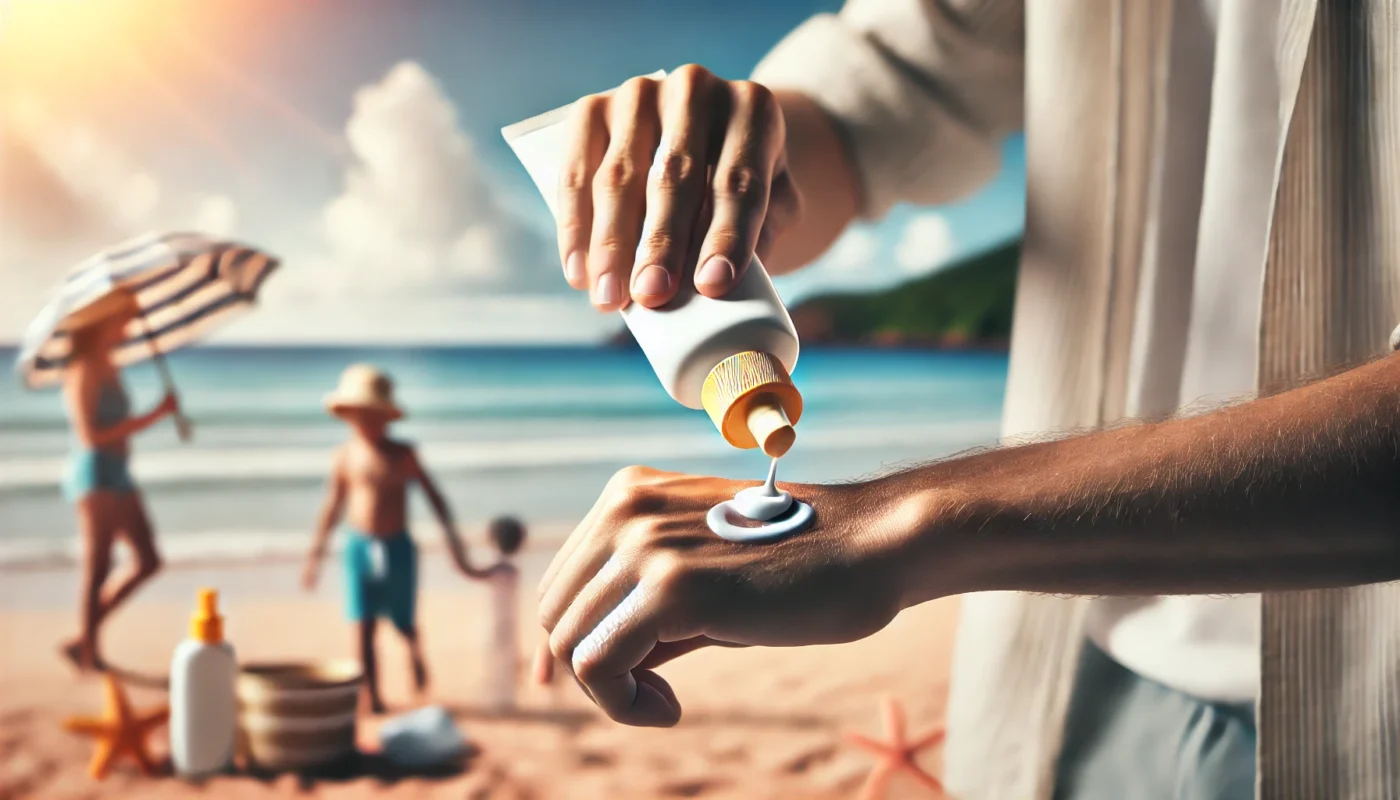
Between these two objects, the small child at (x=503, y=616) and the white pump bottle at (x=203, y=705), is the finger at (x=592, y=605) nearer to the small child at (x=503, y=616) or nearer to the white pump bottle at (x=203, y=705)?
the white pump bottle at (x=203, y=705)

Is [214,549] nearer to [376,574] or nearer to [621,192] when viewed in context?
[376,574]

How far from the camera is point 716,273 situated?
19.2 inches

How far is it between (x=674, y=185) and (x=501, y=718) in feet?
6.84

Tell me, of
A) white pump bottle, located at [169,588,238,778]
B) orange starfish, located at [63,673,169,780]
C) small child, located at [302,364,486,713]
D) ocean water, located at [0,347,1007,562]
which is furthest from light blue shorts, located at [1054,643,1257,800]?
ocean water, located at [0,347,1007,562]

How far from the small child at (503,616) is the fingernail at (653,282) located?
168 cm

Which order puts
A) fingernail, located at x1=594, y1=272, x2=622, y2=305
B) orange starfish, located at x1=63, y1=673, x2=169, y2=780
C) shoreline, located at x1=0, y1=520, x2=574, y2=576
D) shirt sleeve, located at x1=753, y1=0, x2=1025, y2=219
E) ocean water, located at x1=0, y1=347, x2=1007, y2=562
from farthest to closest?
ocean water, located at x1=0, y1=347, x2=1007, y2=562 < shoreline, located at x1=0, y1=520, x2=574, y2=576 < orange starfish, located at x1=63, y1=673, x2=169, y2=780 < shirt sleeve, located at x1=753, y1=0, x2=1025, y2=219 < fingernail, located at x1=594, y1=272, x2=622, y2=305

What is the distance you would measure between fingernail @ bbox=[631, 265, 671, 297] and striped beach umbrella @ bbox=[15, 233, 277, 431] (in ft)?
6.74

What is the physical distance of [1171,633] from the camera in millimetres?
671

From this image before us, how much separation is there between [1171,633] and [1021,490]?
12.0 inches

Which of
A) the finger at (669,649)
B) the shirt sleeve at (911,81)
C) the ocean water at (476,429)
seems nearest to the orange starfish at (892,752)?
the shirt sleeve at (911,81)

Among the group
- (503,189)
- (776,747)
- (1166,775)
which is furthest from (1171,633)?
(503,189)

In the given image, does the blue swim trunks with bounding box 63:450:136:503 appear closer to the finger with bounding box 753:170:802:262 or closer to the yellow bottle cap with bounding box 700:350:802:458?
the finger with bounding box 753:170:802:262

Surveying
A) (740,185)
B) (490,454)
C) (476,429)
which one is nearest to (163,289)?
(740,185)

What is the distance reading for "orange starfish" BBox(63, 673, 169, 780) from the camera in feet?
6.33
